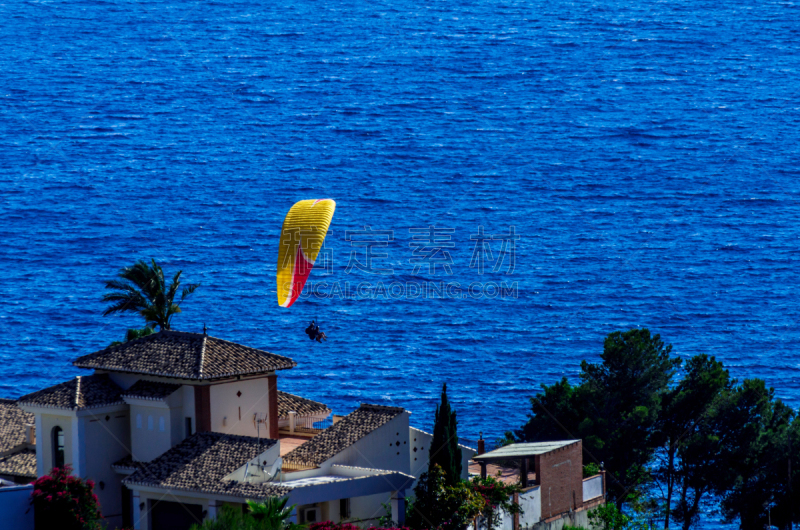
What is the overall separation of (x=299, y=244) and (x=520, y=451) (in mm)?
15540

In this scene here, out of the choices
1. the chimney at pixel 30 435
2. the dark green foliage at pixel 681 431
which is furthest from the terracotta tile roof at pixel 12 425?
the dark green foliage at pixel 681 431

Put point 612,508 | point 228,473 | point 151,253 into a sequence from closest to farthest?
point 228,473 → point 612,508 → point 151,253

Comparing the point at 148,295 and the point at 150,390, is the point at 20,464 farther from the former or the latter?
the point at 148,295

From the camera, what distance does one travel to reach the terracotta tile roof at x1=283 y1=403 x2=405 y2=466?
47312mm

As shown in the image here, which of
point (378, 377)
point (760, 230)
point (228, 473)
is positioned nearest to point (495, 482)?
point (228, 473)

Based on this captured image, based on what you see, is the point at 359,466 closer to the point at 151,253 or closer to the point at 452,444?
the point at 452,444

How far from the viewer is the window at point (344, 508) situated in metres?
46.1

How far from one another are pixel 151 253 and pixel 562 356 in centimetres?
8226

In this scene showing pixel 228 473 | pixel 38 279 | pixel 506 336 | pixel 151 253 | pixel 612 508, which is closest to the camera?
pixel 228 473

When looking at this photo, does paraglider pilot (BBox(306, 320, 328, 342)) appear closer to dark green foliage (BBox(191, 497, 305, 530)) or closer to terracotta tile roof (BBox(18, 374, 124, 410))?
dark green foliage (BBox(191, 497, 305, 530))

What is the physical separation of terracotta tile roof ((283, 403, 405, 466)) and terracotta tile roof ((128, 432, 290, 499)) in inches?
125

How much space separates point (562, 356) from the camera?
147875 millimetres

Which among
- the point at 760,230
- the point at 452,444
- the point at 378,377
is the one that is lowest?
the point at 378,377

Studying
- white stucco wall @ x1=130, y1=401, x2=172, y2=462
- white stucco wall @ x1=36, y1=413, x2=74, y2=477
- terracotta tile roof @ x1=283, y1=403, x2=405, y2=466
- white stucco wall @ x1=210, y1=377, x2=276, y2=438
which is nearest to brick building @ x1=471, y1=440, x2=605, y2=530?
terracotta tile roof @ x1=283, y1=403, x2=405, y2=466
